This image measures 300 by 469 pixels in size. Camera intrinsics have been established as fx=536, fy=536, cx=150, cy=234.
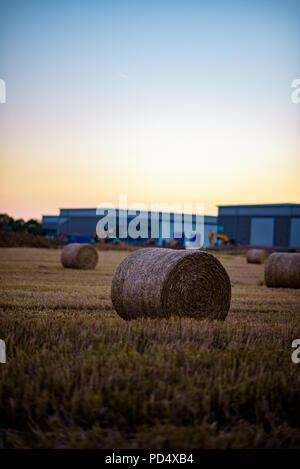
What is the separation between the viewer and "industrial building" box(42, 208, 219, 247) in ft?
197

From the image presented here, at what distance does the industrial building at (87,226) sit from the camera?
60094 millimetres

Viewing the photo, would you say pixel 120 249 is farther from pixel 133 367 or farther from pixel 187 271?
pixel 133 367

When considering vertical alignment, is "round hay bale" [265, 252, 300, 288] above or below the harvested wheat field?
below

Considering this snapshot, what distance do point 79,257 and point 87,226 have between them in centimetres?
5122

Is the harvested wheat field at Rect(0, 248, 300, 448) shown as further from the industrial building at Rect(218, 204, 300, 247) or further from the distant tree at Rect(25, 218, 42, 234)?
the distant tree at Rect(25, 218, 42, 234)

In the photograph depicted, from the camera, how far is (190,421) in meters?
3.68

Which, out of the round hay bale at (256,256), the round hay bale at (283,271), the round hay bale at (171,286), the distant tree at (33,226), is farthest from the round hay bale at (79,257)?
the distant tree at (33,226)

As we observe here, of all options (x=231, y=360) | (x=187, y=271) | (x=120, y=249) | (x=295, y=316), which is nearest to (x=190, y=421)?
(x=231, y=360)

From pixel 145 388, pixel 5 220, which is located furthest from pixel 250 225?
pixel 145 388

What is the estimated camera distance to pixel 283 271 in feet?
51.1

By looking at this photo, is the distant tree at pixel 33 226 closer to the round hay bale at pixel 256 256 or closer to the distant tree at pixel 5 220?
the distant tree at pixel 5 220

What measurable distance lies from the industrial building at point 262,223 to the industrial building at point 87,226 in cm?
344

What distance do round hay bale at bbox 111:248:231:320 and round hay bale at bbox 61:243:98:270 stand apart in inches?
489

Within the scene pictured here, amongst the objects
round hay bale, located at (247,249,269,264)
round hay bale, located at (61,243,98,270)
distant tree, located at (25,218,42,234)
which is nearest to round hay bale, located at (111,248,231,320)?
round hay bale, located at (61,243,98,270)
